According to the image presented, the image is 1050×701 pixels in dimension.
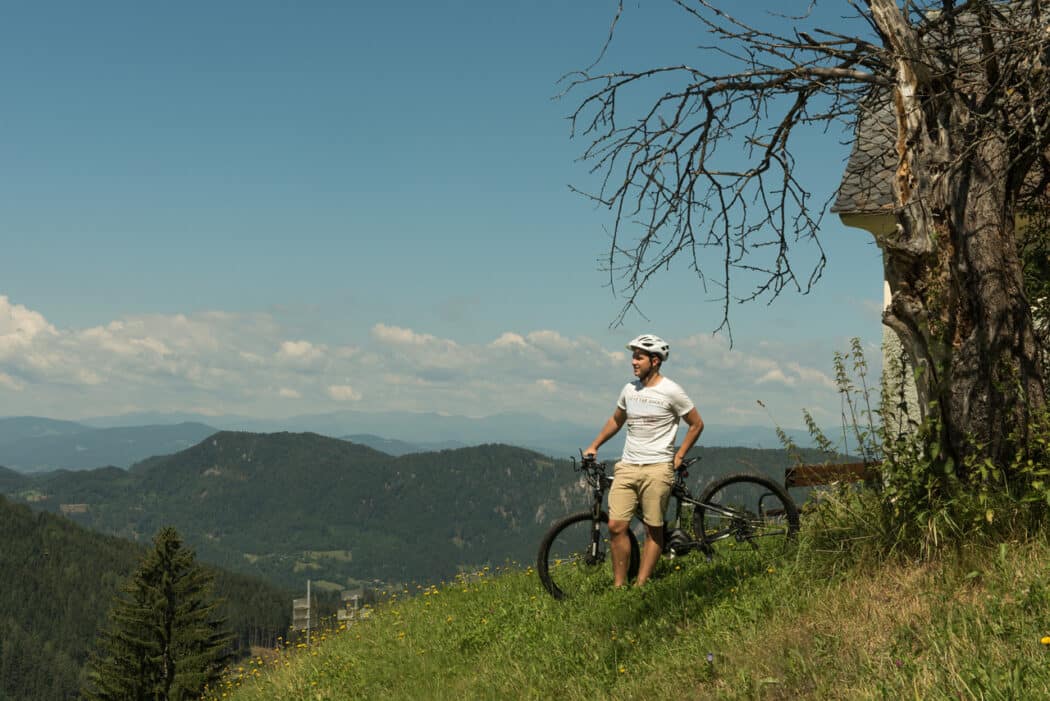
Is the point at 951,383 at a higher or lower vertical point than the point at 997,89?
lower

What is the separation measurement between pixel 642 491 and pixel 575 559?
182cm

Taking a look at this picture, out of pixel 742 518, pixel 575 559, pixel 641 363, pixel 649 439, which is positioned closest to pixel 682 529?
pixel 742 518

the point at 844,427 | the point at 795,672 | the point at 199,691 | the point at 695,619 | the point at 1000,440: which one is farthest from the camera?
the point at 199,691

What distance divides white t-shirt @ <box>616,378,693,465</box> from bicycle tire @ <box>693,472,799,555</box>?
1162mm

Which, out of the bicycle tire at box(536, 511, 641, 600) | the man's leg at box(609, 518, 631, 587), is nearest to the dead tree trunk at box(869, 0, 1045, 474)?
the man's leg at box(609, 518, 631, 587)

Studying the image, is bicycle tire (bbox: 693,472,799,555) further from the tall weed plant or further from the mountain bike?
the tall weed plant

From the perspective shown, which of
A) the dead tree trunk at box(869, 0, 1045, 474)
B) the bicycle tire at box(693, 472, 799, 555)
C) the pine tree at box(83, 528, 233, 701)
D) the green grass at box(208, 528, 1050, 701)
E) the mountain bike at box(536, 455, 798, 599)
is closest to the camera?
the green grass at box(208, 528, 1050, 701)

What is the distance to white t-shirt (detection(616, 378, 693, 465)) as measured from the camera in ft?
25.2

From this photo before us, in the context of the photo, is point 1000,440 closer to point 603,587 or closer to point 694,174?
point 694,174

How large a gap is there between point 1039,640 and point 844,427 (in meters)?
2.79

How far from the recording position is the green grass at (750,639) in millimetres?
4262

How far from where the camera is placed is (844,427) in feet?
22.5

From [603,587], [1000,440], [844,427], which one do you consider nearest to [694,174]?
[844,427]

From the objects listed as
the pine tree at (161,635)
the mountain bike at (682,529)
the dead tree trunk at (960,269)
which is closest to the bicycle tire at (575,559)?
the mountain bike at (682,529)
